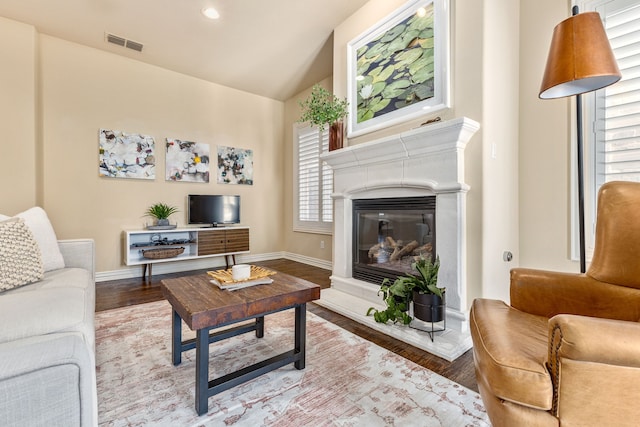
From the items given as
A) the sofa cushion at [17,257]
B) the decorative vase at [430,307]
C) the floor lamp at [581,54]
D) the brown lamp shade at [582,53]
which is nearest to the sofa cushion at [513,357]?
the decorative vase at [430,307]

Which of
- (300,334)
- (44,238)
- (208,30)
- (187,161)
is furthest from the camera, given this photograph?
(187,161)

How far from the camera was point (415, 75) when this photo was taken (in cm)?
254

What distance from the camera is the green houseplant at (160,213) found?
4.05 meters

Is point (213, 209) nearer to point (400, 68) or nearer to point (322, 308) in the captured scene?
point (322, 308)

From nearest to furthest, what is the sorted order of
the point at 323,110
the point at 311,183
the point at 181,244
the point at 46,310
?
the point at 46,310 → the point at 323,110 → the point at 181,244 → the point at 311,183

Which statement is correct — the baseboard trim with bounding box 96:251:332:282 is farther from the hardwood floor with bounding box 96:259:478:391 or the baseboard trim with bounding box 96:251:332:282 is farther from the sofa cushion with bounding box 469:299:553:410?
the sofa cushion with bounding box 469:299:553:410

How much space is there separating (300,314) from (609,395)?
4.21 feet

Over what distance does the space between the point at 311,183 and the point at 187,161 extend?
2.00 meters

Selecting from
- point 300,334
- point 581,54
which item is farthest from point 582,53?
point 300,334

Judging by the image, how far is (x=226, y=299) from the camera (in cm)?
142

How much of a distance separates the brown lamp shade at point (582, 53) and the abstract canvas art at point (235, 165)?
14.1 ft

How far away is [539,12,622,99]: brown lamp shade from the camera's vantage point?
154 centimetres

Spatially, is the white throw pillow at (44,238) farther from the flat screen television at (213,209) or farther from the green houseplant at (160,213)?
the flat screen television at (213,209)

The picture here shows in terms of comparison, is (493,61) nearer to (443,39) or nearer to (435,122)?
(443,39)
